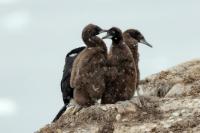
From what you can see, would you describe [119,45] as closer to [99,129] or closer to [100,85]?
[100,85]

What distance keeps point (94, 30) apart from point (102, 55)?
31.8 inches

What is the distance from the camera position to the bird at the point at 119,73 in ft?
53.5

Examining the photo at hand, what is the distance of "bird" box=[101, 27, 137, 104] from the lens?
53.5 feet

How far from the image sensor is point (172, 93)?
684 inches

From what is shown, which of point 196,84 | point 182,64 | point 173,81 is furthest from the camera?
point 182,64

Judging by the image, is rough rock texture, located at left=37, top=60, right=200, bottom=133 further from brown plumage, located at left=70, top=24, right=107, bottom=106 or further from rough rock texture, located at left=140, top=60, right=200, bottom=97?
brown plumage, located at left=70, top=24, right=107, bottom=106

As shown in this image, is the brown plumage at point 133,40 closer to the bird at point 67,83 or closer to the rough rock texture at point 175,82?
the rough rock texture at point 175,82

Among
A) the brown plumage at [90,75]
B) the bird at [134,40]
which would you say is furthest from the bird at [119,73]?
the bird at [134,40]

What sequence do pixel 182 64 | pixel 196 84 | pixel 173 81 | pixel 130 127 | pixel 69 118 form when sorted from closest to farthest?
pixel 130 127 < pixel 69 118 < pixel 196 84 < pixel 173 81 < pixel 182 64

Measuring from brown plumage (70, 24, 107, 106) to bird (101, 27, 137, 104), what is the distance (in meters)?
0.20

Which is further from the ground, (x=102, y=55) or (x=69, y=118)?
(x=102, y=55)

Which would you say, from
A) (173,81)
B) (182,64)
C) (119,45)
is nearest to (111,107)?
(119,45)

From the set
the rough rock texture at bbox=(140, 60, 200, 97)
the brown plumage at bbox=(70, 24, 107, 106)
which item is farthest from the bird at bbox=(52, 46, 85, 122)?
the rough rock texture at bbox=(140, 60, 200, 97)

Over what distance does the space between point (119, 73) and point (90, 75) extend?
63 cm
